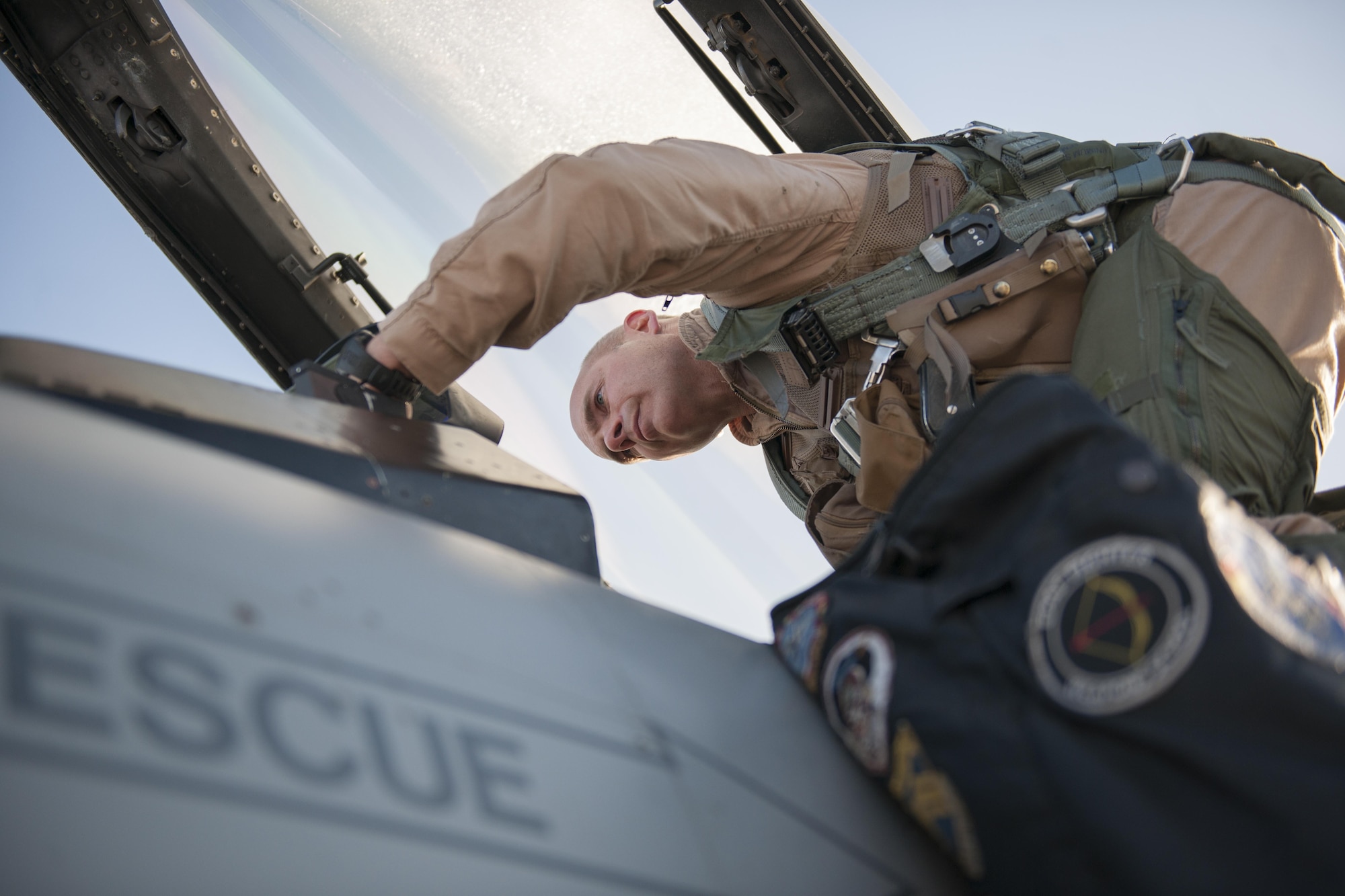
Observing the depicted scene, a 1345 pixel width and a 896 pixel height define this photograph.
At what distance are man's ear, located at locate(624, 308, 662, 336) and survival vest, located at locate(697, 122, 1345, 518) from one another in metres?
0.58

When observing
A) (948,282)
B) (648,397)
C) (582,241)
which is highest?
(582,241)

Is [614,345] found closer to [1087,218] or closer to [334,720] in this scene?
[1087,218]

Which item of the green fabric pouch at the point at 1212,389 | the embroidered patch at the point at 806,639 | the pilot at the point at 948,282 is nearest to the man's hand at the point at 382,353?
the pilot at the point at 948,282

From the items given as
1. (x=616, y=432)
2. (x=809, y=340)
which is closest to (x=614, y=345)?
(x=616, y=432)

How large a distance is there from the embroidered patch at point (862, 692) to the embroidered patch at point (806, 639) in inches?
0.8

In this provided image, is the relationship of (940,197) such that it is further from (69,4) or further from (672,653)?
(69,4)

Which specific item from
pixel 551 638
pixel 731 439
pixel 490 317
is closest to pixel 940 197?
pixel 490 317

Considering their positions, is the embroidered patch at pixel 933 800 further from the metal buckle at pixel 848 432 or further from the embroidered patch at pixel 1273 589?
the metal buckle at pixel 848 432

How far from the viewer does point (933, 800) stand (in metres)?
0.57

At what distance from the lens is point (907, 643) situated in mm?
584

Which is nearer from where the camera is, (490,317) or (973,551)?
(973,551)

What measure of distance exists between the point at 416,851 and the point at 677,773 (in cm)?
18

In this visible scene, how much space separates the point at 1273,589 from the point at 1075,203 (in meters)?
1.00

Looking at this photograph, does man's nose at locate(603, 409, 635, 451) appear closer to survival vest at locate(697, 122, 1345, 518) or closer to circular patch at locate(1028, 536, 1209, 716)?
survival vest at locate(697, 122, 1345, 518)
